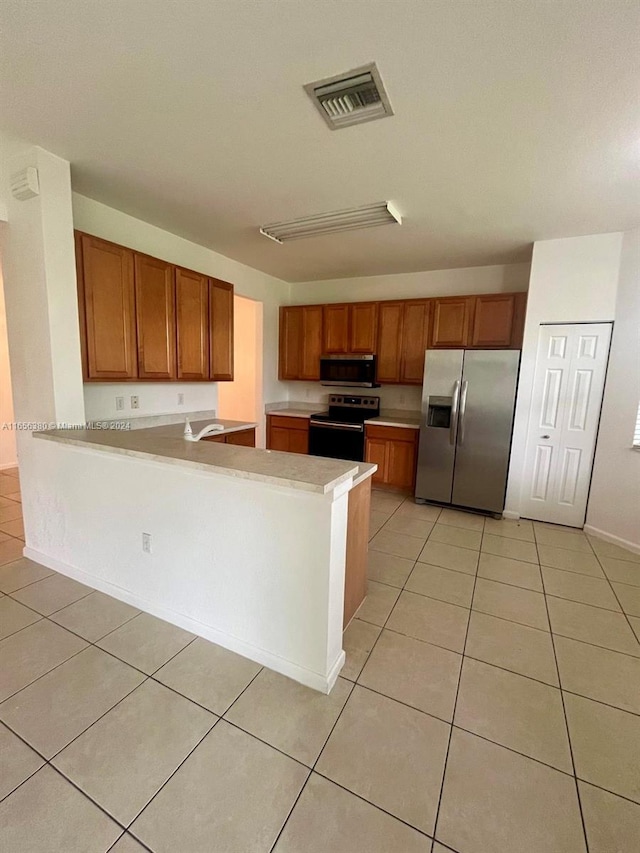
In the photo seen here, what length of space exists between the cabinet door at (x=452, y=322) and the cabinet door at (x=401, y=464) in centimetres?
120

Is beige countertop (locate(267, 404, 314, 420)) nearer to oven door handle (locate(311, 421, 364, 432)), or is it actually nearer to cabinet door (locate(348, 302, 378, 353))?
oven door handle (locate(311, 421, 364, 432))

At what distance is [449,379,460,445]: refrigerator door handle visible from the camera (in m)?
3.68

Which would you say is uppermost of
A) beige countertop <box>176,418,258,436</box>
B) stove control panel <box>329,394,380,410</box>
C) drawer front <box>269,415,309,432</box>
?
stove control panel <box>329,394,380,410</box>

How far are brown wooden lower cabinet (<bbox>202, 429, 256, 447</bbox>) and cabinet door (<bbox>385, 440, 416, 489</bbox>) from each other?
1624 millimetres

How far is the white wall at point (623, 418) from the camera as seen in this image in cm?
299

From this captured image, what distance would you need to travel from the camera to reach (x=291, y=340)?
4992mm

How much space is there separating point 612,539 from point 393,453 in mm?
2121

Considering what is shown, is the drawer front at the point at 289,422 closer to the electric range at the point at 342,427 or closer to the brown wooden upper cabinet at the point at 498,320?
the electric range at the point at 342,427

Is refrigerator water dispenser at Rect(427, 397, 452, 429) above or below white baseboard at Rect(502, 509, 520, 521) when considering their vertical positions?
above

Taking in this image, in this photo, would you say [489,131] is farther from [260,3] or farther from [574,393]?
[574,393]

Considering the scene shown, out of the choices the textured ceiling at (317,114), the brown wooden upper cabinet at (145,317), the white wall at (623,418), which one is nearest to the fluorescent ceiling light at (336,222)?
the textured ceiling at (317,114)

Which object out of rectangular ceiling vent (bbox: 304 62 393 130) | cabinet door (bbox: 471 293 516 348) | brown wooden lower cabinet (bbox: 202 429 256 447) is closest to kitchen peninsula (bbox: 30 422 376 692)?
brown wooden lower cabinet (bbox: 202 429 256 447)

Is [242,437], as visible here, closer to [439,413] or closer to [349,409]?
[349,409]

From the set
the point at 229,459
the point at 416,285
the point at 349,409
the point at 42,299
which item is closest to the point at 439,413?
the point at 349,409
